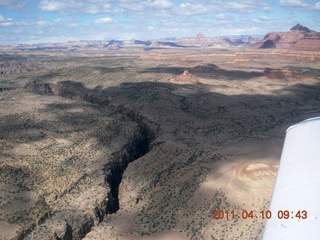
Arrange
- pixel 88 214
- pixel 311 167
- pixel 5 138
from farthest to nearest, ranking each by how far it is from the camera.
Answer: pixel 5 138 < pixel 88 214 < pixel 311 167

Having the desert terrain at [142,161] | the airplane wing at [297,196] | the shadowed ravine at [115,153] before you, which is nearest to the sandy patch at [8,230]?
the desert terrain at [142,161]

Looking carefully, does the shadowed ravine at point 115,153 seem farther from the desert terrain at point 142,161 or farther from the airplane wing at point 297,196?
the airplane wing at point 297,196

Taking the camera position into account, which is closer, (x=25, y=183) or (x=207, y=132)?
(x=25, y=183)

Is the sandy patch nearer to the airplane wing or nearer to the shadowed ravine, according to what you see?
the shadowed ravine

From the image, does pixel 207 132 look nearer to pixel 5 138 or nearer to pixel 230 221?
pixel 230 221

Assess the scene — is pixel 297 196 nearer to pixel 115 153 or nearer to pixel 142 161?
pixel 142 161

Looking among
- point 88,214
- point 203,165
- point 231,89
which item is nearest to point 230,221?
point 203,165
